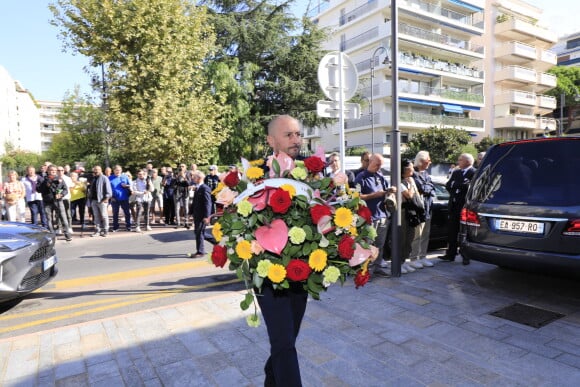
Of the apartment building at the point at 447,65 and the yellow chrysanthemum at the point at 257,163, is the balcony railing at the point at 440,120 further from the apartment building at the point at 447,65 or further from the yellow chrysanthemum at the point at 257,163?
the yellow chrysanthemum at the point at 257,163

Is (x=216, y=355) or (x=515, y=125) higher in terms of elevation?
(x=515, y=125)

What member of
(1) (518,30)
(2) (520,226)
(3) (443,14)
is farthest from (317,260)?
(1) (518,30)

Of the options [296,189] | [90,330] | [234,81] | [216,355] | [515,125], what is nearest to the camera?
[296,189]

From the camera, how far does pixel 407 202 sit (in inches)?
244

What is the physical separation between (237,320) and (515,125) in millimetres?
50677

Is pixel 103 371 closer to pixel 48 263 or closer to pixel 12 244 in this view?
pixel 12 244

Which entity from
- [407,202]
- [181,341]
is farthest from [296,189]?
[407,202]

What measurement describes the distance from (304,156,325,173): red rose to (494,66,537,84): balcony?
5155cm

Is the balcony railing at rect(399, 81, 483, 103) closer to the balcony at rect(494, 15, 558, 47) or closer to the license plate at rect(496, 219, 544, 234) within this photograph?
the balcony at rect(494, 15, 558, 47)

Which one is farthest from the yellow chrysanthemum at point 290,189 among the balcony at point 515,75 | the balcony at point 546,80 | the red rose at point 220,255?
the balcony at point 546,80

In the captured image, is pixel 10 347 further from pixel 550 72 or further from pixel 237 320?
pixel 550 72

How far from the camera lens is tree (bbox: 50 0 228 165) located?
16125 millimetres

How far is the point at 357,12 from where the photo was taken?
42.2 m

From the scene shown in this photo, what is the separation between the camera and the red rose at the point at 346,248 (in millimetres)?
2205
